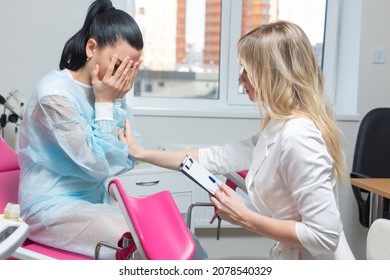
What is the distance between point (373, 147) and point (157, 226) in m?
1.97

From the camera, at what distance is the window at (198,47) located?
3244 millimetres

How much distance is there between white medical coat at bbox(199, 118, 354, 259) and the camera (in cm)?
121

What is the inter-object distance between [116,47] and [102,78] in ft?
0.33

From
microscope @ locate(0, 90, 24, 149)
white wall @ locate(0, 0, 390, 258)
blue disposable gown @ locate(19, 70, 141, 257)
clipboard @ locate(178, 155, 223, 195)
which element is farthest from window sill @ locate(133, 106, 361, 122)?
clipboard @ locate(178, 155, 223, 195)

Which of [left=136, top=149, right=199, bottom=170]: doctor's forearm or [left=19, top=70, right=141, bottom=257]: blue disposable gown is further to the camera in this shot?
[left=136, top=149, right=199, bottom=170]: doctor's forearm

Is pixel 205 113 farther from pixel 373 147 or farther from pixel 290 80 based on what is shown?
pixel 290 80

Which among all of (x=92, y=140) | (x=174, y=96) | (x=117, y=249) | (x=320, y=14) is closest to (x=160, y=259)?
(x=117, y=249)

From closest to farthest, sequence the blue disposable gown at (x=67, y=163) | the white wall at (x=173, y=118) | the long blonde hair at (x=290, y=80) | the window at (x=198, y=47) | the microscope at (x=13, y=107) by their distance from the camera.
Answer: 1. the long blonde hair at (x=290, y=80)
2. the blue disposable gown at (x=67, y=163)
3. the microscope at (x=13, y=107)
4. the white wall at (x=173, y=118)
5. the window at (x=198, y=47)

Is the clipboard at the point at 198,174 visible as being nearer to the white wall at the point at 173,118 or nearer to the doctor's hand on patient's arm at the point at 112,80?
the doctor's hand on patient's arm at the point at 112,80

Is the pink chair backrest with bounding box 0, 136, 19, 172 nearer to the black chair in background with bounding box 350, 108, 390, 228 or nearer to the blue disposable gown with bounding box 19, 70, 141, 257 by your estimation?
the blue disposable gown with bounding box 19, 70, 141, 257

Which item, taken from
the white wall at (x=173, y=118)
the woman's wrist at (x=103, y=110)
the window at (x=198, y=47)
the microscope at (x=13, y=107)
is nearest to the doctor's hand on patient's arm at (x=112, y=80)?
the woman's wrist at (x=103, y=110)

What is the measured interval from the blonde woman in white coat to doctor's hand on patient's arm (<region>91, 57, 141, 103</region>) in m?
0.36

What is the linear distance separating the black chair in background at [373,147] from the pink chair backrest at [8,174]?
1.77 m
